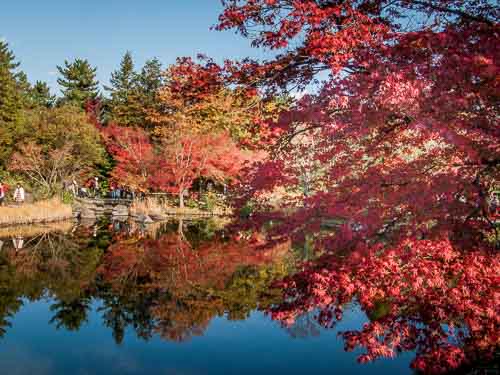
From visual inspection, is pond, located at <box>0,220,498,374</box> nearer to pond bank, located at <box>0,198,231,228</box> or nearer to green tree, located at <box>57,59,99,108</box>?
pond bank, located at <box>0,198,231,228</box>

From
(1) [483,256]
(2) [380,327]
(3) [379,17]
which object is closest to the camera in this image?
(2) [380,327]

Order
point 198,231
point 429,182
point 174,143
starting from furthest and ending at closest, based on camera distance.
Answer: point 174,143
point 198,231
point 429,182

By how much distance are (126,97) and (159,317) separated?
110 feet

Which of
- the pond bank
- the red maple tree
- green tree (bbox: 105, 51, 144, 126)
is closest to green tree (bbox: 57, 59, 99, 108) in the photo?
green tree (bbox: 105, 51, 144, 126)

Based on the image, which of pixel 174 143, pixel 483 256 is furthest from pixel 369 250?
pixel 174 143

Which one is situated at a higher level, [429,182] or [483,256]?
[429,182]

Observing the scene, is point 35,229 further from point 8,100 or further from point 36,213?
point 8,100

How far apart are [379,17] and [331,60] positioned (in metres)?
1.25

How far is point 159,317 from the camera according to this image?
8297mm

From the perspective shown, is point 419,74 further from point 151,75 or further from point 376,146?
point 151,75

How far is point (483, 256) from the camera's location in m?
4.78

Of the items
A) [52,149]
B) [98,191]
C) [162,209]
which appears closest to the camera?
[162,209]

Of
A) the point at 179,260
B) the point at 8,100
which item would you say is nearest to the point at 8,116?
the point at 8,100

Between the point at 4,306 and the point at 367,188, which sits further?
the point at 4,306
